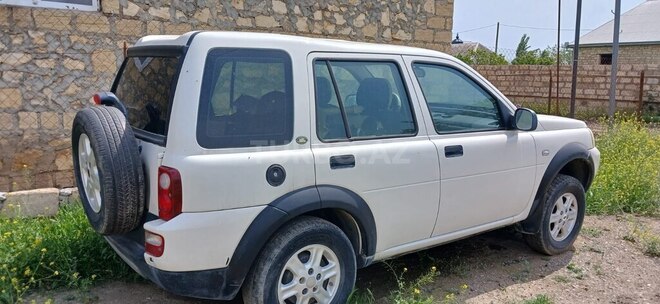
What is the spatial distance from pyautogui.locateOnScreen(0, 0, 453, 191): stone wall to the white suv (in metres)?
2.35

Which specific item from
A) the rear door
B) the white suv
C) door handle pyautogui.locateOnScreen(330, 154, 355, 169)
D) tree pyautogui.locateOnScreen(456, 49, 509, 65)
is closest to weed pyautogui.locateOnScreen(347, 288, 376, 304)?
the white suv

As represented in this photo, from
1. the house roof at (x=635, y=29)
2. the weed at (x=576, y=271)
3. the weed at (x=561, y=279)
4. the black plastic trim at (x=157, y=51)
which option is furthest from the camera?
the house roof at (x=635, y=29)

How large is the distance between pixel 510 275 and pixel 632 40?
88.2 ft

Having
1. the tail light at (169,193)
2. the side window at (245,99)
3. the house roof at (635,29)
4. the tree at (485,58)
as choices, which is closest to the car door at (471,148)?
the side window at (245,99)

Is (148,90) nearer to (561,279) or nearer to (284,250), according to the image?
(284,250)

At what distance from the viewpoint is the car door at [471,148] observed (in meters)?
3.61

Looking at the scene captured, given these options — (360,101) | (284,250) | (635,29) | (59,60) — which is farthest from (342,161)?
(635,29)

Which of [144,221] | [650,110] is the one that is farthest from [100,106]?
[650,110]

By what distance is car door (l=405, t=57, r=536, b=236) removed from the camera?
361cm

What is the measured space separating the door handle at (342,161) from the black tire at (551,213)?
83.6 inches

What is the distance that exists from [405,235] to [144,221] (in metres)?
1.65

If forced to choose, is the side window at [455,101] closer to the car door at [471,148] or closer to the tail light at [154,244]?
the car door at [471,148]

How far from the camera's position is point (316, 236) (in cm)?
301

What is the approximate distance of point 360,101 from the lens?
3.33m
